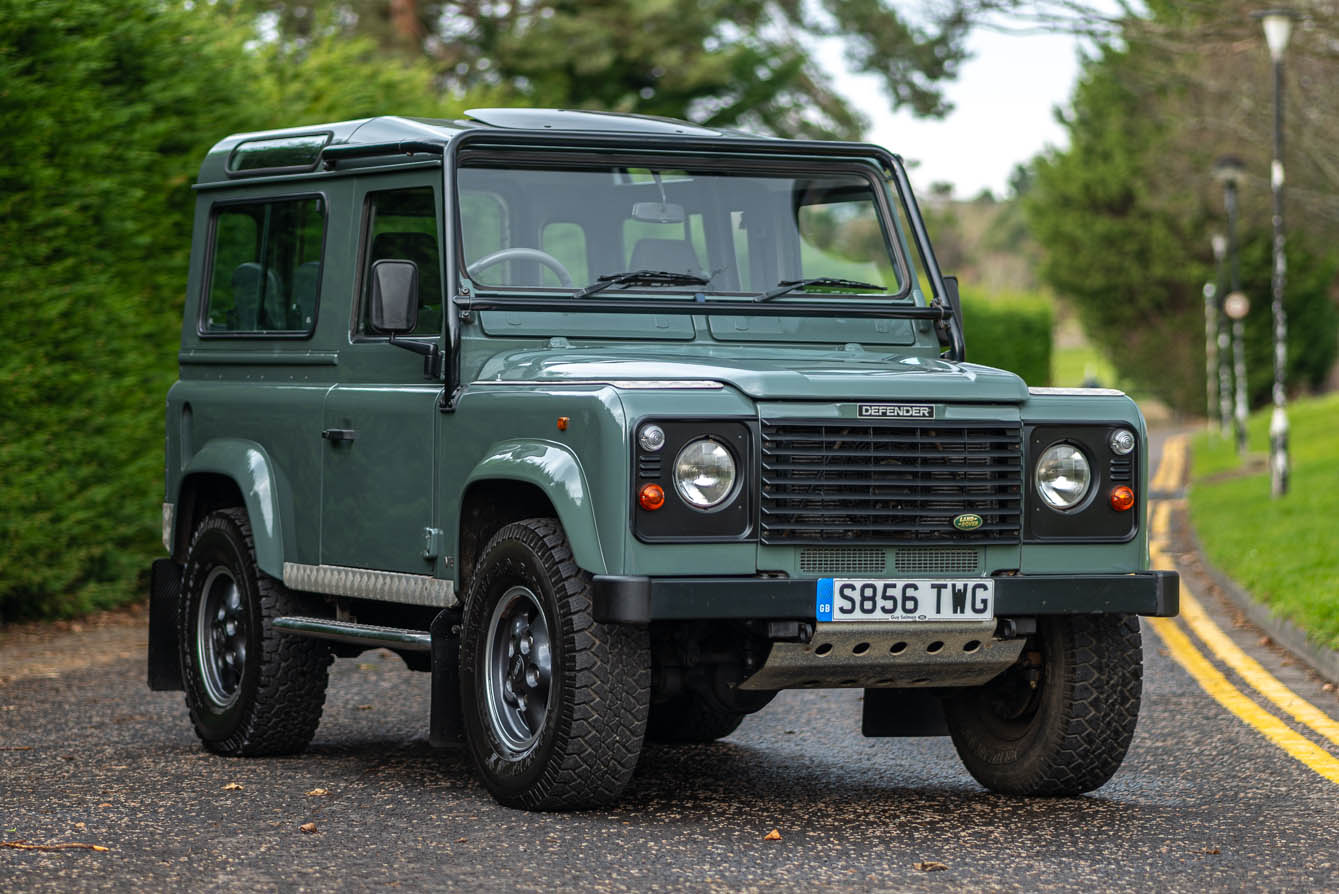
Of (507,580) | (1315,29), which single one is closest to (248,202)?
(507,580)

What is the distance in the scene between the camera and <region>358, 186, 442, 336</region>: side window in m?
7.28

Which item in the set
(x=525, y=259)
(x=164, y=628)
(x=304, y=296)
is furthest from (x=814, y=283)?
(x=164, y=628)

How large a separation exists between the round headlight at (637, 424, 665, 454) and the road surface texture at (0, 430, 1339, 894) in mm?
1158

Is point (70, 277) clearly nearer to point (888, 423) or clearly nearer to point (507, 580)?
point (507, 580)

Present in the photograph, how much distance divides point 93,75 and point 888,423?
7614 mm

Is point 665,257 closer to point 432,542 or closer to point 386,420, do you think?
Answer: point 386,420

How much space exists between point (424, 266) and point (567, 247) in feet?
1.70

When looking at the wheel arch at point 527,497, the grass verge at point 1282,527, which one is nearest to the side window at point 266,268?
the wheel arch at point 527,497

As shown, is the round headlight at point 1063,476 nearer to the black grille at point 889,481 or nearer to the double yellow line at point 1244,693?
the black grille at point 889,481

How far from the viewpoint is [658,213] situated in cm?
742

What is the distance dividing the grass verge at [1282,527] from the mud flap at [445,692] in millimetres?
5359

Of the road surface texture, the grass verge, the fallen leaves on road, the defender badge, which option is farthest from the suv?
the grass verge

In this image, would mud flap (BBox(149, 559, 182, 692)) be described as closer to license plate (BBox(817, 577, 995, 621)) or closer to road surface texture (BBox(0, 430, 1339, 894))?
road surface texture (BBox(0, 430, 1339, 894))

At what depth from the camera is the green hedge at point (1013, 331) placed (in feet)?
139
